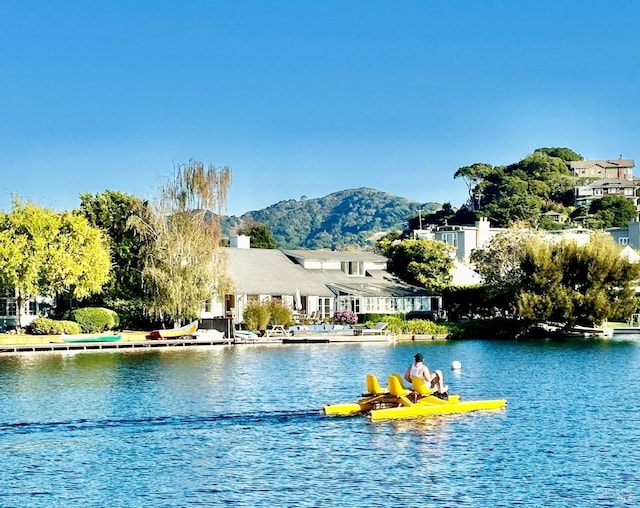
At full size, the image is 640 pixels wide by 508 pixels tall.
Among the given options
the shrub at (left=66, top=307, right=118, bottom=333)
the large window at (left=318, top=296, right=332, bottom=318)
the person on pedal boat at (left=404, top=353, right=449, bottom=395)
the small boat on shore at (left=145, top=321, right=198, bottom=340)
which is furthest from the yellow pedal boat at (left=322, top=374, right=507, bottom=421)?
the large window at (left=318, top=296, right=332, bottom=318)

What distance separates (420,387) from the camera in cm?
3775

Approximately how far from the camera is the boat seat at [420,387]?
37.7 m

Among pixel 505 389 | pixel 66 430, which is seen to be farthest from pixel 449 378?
pixel 66 430

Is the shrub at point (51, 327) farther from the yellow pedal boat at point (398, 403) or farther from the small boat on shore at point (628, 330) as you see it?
the small boat on shore at point (628, 330)

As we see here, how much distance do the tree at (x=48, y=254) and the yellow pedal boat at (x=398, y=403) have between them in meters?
40.0

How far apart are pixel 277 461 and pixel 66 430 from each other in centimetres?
898

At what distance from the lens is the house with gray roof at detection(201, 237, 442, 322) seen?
8681cm

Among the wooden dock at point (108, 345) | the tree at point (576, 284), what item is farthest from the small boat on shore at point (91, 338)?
the tree at point (576, 284)

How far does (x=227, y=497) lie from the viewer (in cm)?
2628

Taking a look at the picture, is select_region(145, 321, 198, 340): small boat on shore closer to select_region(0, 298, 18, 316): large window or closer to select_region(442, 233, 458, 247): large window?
select_region(0, 298, 18, 316): large window

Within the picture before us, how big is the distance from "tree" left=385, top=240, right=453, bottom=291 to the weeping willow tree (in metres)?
26.0

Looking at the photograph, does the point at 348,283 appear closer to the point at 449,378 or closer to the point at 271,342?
the point at 271,342

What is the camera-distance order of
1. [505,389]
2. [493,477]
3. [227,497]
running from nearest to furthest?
[227,497] < [493,477] < [505,389]

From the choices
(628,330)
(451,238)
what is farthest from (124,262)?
(451,238)
